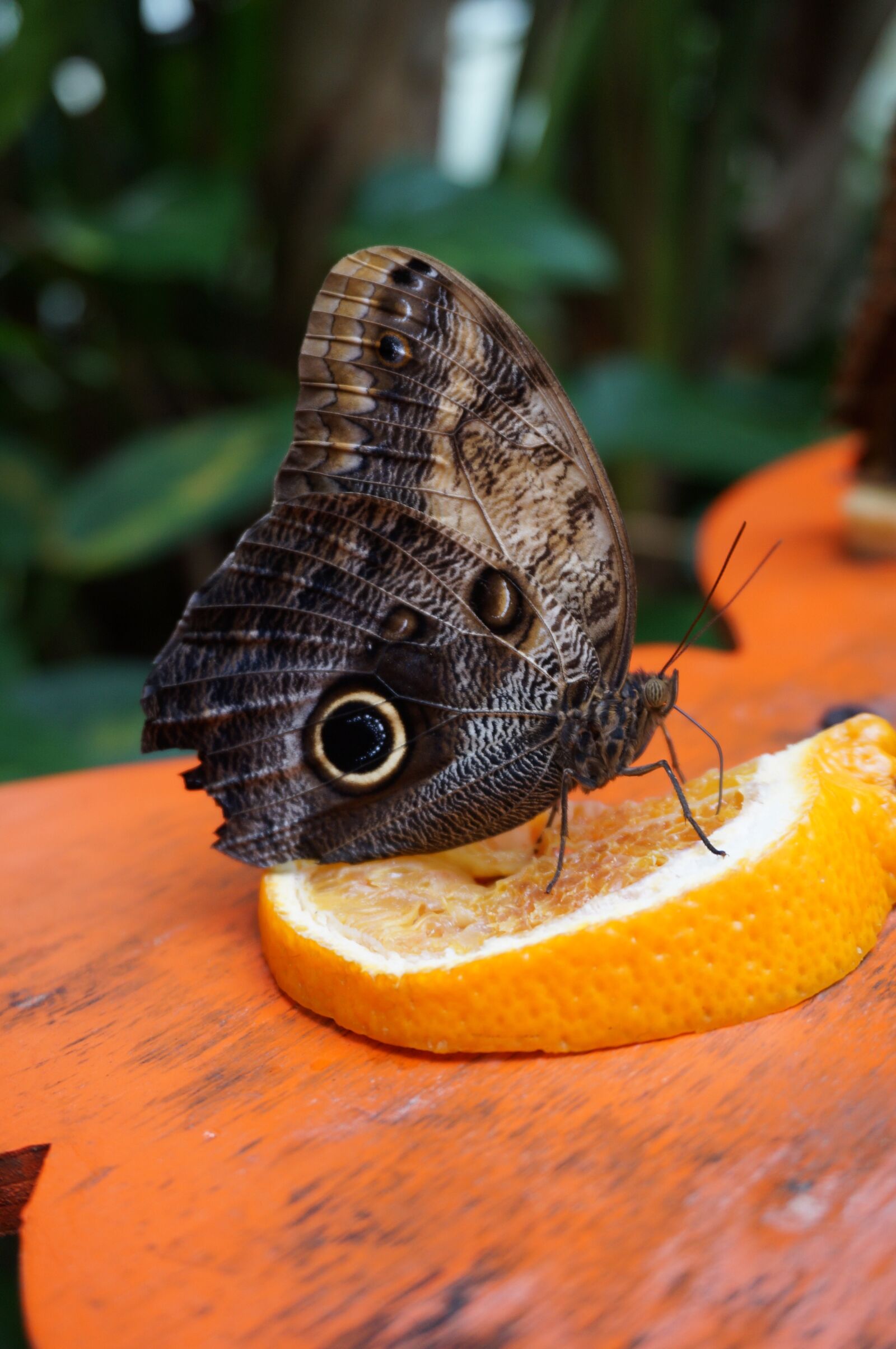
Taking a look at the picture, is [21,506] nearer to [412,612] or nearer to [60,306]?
[60,306]

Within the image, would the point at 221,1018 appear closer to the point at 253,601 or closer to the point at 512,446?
the point at 253,601

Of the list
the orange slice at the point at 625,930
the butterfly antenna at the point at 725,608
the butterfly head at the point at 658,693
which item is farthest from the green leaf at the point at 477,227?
the orange slice at the point at 625,930

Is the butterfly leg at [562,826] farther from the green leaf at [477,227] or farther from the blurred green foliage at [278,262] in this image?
the green leaf at [477,227]

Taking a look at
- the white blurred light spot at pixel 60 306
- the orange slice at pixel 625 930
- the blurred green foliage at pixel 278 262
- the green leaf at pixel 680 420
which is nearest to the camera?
the orange slice at pixel 625 930

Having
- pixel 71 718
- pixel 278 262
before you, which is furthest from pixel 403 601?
pixel 278 262

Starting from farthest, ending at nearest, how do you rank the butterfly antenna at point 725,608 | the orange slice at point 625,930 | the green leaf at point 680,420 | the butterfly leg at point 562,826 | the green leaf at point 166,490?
the green leaf at point 680,420
the green leaf at point 166,490
the butterfly antenna at point 725,608
the butterfly leg at point 562,826
the orange slice at point 625,930

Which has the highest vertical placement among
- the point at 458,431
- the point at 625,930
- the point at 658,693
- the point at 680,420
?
the point at 680,420

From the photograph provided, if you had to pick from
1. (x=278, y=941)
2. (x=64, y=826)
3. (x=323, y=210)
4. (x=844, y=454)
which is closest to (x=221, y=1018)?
(x=278, y=941)
